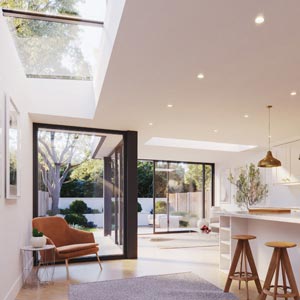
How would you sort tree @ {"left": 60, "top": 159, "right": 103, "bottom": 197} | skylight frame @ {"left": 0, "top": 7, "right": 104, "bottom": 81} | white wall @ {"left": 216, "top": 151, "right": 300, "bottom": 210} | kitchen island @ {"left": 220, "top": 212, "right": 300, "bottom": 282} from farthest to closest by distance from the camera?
white wall @ {"left": 216, "top": 151, "right": 300, "bottom": 210}
tree @ {"left": 60, "top": 159, "right": 103, "bottom": 197}
kitchen island @ {"left": 220, "top": 212, "right": 300, "bottom": 282}
skylight frame @ {"left": 0, "top": 7, "right": 104, "bottom": 81}

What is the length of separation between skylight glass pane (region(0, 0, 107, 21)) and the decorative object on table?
648 cm

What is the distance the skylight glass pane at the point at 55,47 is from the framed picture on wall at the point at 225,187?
658 cm

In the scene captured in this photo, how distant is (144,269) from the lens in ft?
18.0

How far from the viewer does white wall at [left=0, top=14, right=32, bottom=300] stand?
3.49 metres

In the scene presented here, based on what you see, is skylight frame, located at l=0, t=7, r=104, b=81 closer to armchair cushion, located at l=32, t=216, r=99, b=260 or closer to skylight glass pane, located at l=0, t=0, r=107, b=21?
skylight glass pane, located at l=0, t=0, r=107, b=21

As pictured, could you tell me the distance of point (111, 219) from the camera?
21.2 feet

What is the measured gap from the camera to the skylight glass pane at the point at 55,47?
13.2 ft

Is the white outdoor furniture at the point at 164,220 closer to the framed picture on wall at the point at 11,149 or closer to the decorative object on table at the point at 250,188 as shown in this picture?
the decorative object on table at the point at 250,188

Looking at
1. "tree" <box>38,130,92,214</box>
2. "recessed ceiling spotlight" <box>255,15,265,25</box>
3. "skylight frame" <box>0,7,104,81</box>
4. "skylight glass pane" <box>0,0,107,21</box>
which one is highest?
"skylight glass pane" <box>0,0,107,21</box>

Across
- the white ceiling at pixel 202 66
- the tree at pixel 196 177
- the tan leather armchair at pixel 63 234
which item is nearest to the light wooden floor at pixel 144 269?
the tan leather armchair at pixel 63 234

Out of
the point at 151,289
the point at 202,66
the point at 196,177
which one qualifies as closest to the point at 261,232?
the point at 151,289

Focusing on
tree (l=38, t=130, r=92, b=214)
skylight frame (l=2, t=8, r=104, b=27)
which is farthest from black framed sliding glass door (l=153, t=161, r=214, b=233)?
skylight frame (l=2, t=8, r=104, b=27)

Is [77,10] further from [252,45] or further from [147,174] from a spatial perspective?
[147,174]

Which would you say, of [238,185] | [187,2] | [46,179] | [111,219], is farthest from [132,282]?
[238,185]
